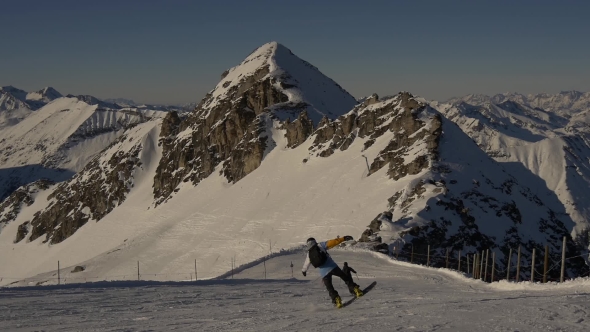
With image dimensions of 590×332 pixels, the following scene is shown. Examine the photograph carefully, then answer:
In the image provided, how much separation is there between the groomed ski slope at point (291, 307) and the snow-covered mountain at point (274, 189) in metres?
25.4

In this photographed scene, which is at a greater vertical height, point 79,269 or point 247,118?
point 247,118

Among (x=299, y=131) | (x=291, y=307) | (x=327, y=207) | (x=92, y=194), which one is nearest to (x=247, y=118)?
(x=299, y=131)

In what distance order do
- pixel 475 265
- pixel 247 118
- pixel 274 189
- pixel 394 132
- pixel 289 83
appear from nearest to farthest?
pixel 475 265
pixel 394 132
pixel 274 189
pixel 247 118
pixel 289 83

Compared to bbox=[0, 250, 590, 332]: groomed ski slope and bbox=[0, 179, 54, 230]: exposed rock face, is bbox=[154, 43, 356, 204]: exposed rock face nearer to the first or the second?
bbox=[0, 179, 54, 230]: exposed rock face

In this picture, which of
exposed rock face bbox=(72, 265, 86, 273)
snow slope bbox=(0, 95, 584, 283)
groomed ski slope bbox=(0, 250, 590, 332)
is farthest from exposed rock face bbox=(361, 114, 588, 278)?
exposed rock face bbox=(72, 265, 86, 273)

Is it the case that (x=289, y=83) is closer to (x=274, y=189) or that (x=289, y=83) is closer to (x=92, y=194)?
(x=274, y=189)

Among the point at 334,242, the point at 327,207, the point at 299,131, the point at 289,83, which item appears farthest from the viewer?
the point at 289,83

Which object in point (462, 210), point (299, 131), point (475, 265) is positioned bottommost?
point (475, 265)

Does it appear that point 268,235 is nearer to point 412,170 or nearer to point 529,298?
point 412,170

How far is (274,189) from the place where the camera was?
3145 inches

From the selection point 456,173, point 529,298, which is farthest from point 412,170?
point 529,298

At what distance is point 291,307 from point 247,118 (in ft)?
322

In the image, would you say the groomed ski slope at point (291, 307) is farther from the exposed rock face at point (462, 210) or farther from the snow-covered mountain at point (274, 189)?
the snow-covered mountain at point (274, 189)

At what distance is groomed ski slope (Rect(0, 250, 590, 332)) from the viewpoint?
11.6 meters
